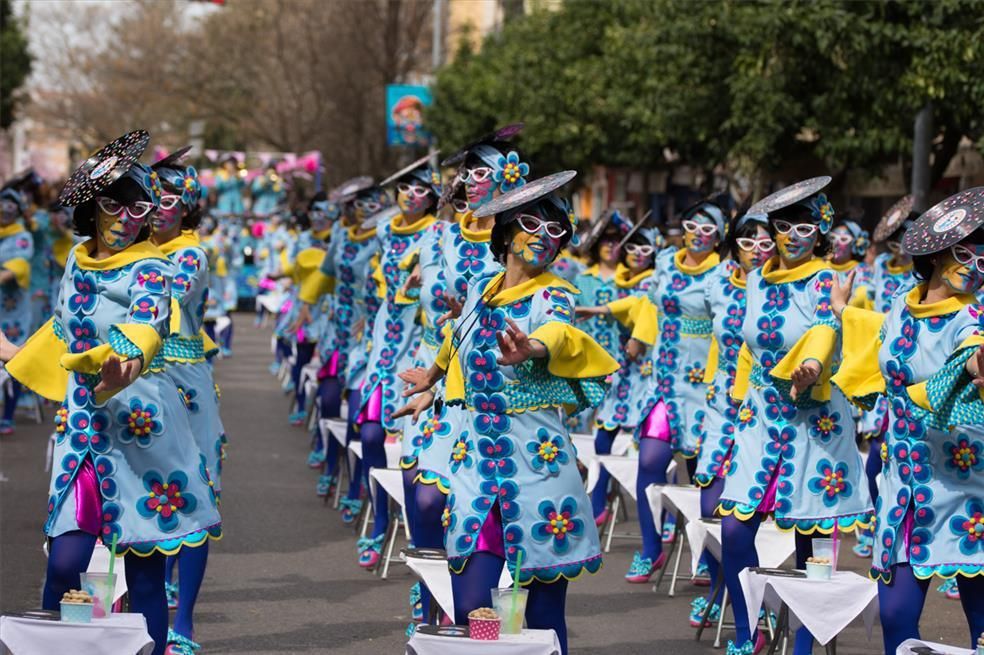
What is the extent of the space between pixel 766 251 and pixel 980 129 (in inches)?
400

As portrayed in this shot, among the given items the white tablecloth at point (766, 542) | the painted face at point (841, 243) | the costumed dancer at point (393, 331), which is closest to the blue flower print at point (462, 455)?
the white tablecloth at point (766, 542)

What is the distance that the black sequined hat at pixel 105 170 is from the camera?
6.93 meters

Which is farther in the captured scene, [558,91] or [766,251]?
[558,91]

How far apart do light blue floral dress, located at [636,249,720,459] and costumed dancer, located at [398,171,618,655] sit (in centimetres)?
406

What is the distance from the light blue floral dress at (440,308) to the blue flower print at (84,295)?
53.6 inches

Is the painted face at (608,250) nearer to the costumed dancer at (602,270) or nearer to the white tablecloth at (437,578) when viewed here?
the costumed dancer at (602,270)

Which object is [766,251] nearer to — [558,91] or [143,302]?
[143,302]

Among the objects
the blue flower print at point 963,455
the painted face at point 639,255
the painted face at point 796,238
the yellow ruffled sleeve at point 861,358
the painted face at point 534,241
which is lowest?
the painted face at point 639,255

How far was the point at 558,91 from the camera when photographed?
108 feet

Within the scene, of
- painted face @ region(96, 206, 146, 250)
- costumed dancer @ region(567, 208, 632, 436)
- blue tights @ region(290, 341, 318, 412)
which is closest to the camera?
painted face @ region(96, 206, 146, 250)

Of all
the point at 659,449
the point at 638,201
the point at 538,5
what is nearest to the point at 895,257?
the point at 659,449

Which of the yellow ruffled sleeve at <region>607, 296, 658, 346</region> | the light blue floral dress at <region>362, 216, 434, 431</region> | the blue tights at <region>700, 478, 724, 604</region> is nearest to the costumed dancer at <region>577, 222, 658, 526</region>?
the yellow ruffled sleeve at <region>607, 296, 658, 346</region>

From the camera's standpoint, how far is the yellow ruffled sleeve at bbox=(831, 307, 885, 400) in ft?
24.3

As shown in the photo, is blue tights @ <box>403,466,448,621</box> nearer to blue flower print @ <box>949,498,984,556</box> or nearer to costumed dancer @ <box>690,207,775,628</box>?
costumed dancer @ <box>690,207,775,628</box>
